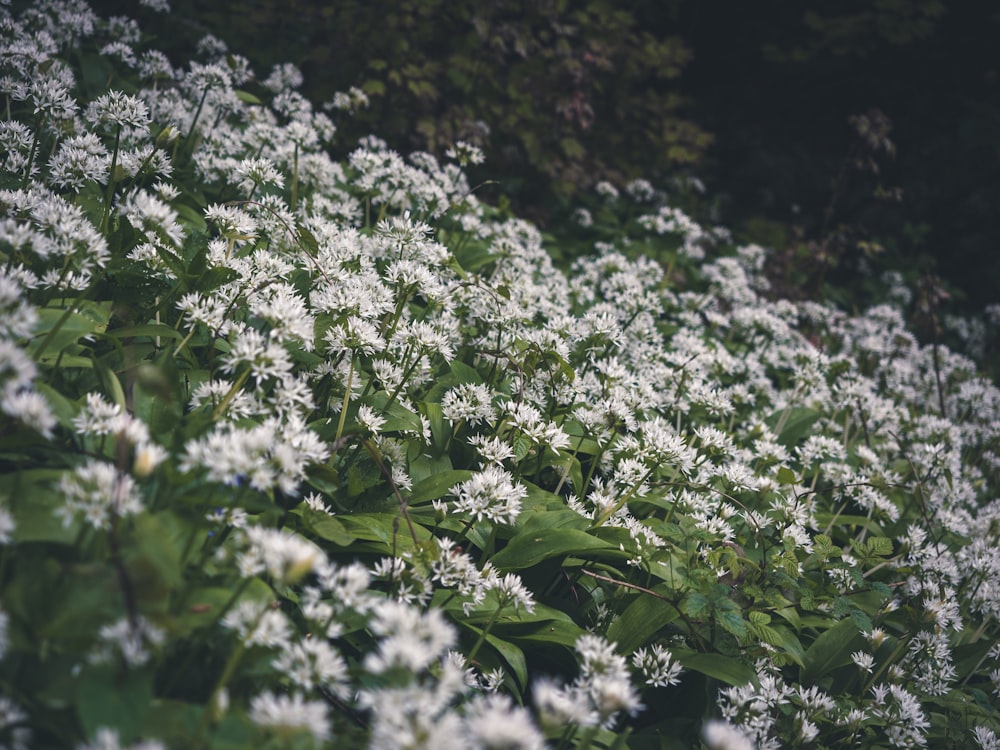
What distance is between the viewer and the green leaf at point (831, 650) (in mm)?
2543

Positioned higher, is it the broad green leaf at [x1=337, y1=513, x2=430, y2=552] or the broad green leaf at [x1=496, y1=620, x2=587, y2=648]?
the broad green leaf at [x1=337, y1=513, x2=430, y2=552]

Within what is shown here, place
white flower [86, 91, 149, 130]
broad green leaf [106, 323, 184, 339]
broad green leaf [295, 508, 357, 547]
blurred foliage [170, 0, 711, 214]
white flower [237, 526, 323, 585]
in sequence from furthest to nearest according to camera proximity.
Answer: blurred foliage [170, 0, 711, 214] < white flower [86, 91, 149, 130] < broad green leaf [106, 323, 184, 339] < broad green leaf [295, 508, 357, 547] < white flower [237, 526, 323, 585]

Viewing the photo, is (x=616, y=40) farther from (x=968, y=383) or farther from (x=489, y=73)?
(x=968, y=383)

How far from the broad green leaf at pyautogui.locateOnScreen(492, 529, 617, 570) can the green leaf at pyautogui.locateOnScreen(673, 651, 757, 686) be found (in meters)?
0.41

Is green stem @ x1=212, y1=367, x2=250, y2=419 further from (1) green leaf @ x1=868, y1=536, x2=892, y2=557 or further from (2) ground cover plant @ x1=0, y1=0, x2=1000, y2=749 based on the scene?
(1) green leaf @ x1=868, y1=536, x2=892, y2=557

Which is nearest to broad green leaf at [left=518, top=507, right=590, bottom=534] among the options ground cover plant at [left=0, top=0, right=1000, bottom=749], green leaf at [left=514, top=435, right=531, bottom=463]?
ground cover plant at [left=0, top=0, right=1000, bottom=749]

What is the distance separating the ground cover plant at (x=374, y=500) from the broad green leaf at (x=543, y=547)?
0.05ft

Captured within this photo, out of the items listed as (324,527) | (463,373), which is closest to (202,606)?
(324,527)

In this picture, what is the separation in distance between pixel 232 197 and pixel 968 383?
5334 mm

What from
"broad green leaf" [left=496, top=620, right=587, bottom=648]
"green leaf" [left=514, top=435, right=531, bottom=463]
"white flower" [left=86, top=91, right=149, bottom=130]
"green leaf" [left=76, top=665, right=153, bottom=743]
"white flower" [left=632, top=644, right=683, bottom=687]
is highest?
"white flower" [left=86, top=91, right=149, bottom=130]

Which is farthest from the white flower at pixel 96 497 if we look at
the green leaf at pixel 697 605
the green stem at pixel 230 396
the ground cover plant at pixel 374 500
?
the green leaf at pixel 697 605

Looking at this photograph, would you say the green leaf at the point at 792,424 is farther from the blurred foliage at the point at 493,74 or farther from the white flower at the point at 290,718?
the white flower at the point at 290,718

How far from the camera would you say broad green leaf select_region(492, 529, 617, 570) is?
2250 millimetres

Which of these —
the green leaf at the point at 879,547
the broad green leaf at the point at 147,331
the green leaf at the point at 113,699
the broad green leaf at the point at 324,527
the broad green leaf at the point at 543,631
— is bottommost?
the broad green leaf at the point at 543,631
